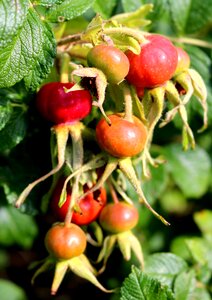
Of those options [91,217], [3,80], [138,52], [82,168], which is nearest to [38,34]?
[3,80]

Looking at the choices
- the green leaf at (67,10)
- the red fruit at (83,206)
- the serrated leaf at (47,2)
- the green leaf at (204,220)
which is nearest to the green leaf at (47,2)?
the serrated leaf at (47,2)

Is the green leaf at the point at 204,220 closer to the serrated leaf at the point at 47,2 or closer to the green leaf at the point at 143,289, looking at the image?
the green leaf at the point at 143,289

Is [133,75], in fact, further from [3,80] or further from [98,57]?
[3,80]

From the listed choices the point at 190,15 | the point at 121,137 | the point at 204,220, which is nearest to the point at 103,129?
the point at 121,137

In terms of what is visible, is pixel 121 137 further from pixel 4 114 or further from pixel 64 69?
pixel 4 114

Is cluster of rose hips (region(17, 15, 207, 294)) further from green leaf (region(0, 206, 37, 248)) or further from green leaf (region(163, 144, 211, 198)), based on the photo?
green leaf (region(163, 144, 211, 198))

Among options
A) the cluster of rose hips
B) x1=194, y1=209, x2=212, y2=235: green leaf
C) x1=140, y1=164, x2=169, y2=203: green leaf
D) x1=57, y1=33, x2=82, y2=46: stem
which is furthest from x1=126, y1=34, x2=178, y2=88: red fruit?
x1=194, y1=209, x2=212, y2=235: green leaf

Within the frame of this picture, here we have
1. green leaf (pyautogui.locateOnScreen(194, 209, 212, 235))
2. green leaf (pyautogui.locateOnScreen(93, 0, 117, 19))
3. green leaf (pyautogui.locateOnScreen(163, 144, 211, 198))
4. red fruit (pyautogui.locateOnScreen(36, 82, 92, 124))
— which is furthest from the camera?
green leaf (pyautogui.locateOnScreen(194, 209, 212, 235))
